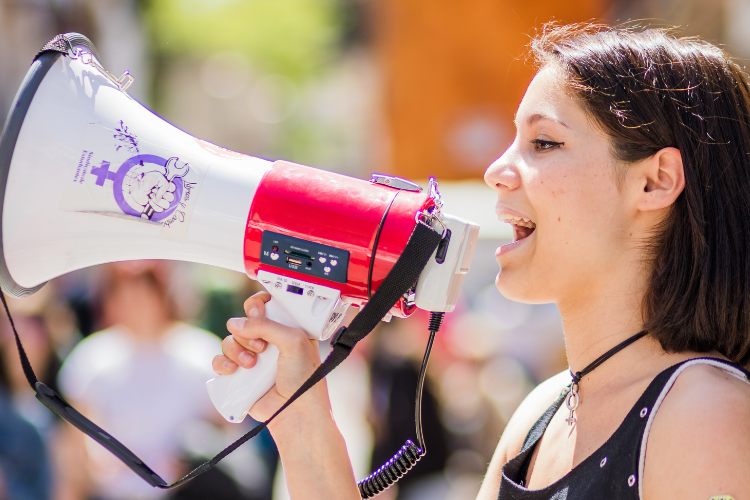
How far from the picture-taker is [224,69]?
30.4m

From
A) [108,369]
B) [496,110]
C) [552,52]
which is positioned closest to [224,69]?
[496,110]

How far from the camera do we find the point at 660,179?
1.54m

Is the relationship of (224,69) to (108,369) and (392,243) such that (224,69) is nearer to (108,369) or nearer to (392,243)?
(108,369)

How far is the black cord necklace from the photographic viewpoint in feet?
5.11

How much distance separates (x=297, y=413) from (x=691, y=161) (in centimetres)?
102

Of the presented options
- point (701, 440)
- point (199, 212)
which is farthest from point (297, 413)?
point (701, 440)

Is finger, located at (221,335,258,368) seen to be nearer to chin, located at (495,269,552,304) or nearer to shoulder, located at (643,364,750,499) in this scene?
chin, located at (495,269,552,304)

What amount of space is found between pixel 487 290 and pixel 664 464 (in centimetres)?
640

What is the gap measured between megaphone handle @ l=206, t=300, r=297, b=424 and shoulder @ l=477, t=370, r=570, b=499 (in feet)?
1.93

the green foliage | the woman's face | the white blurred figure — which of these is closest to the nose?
the woman's face

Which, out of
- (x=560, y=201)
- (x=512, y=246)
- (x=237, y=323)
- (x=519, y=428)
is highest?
(x=560, y=201)

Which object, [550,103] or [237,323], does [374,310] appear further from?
[550,103]

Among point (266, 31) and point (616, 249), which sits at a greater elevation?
point (266, 31)

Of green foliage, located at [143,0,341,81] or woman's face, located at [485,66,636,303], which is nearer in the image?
woman's face, located at [485,66,636,303]
